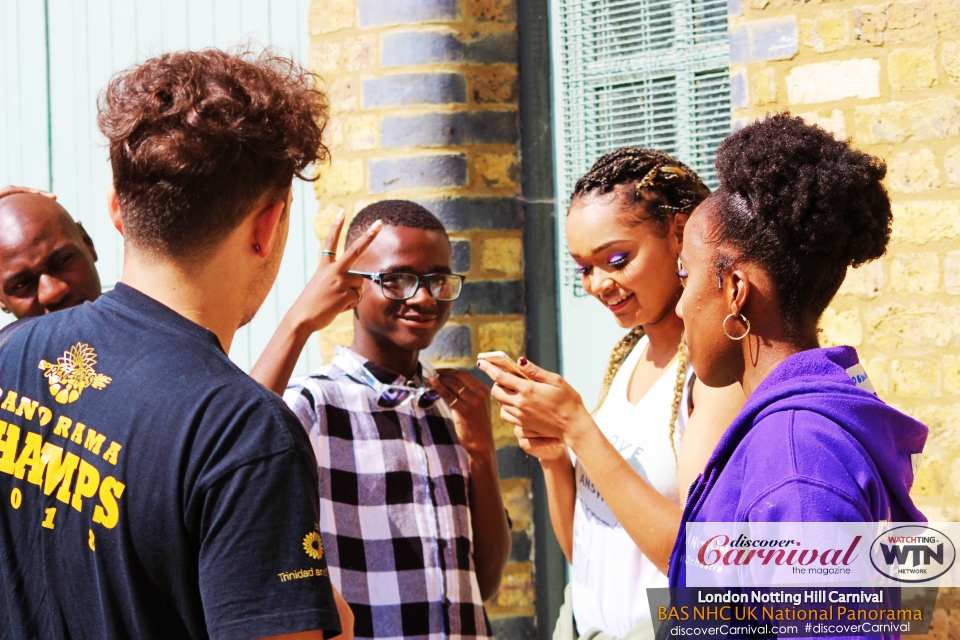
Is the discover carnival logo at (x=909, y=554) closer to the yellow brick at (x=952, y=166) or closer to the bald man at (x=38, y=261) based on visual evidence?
the yellow brick at (x=952, y=166)

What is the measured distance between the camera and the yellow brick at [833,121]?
3.06 metres

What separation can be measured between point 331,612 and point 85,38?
3.97 metres

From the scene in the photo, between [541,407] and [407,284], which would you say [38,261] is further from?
[541,407]

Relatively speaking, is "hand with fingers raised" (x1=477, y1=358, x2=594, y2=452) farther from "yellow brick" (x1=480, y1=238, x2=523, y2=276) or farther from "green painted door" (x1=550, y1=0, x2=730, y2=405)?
"green painted door" (x1=550, y1=0, x2=730, y2=405)

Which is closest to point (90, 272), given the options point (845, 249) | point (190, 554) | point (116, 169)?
point (116, 169)

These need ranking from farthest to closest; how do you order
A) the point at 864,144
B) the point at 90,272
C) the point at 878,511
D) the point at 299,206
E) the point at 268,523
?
the point at 299,206, the point at 864,144, the point at 90,272, the point at 878,511, the point at 268,523

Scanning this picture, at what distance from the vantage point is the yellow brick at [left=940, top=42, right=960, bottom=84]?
292 cm

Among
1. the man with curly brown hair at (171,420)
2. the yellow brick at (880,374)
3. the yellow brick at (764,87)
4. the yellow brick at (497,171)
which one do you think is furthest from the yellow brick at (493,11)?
the man with curly brown hair at (171,420)

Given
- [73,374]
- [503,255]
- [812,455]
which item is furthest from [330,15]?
[812,455]

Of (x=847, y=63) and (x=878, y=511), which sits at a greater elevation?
(x=847, y=63)

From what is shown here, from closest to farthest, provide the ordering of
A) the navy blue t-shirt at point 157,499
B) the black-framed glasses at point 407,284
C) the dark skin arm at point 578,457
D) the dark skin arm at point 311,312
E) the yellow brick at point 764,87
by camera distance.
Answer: the navy blue t-shirt at point 157,499, the dark skin arm at point 578,457, the dark skin arm at point 311,312, the black-framed glasses at point 407,284, the yellow brick at point 764,87

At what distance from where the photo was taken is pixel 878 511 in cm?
138

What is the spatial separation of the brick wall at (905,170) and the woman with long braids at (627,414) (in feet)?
2.83

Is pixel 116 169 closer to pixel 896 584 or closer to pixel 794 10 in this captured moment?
pixel 896 584
